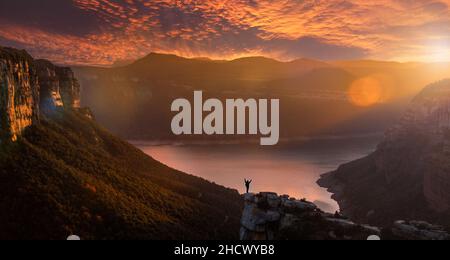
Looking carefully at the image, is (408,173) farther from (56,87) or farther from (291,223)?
(56,87)

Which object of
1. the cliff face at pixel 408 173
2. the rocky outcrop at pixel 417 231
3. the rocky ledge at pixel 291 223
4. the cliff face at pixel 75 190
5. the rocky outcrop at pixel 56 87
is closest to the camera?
the cliff face at pixel 75 190

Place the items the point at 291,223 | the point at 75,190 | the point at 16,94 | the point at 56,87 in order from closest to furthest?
1. the point at 291,223
2. the point at 75,190
3. the point at 16,94
4. the point at 56,87

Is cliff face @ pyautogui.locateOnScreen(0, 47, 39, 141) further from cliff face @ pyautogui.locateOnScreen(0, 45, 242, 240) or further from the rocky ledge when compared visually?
the rocky ledge

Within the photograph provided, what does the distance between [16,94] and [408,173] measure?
113m

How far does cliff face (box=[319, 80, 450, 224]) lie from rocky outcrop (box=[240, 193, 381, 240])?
51.9 metres

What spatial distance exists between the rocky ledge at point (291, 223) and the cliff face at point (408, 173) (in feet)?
153

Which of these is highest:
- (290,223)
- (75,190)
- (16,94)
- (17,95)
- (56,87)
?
(56,87)

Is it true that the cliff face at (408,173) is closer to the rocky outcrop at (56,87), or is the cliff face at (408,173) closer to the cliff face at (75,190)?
the cliff face at (75,190)

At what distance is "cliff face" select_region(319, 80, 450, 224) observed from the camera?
326 feet

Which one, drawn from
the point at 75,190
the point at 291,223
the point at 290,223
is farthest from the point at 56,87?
the point at 291,223

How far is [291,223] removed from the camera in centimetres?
5075

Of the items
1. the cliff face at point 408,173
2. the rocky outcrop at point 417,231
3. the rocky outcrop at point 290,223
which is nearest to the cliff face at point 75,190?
the rocky outcrop at point 290,223

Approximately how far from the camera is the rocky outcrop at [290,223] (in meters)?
48.8
